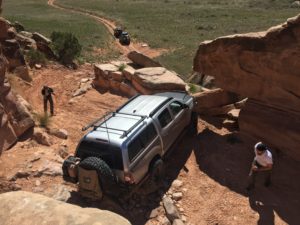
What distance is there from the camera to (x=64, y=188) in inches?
455

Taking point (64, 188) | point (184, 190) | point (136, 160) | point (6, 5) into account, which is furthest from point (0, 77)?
point (6, 5)

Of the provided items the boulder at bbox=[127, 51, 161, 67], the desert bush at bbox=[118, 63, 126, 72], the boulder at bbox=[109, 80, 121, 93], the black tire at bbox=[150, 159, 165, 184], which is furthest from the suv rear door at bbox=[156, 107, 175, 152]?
the boulder at bbox=[127, 51, 161, 67]

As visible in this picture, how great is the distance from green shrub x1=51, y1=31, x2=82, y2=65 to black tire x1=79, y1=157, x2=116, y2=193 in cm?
1613

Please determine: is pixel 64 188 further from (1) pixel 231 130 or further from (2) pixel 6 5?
(2) pixel 6 5

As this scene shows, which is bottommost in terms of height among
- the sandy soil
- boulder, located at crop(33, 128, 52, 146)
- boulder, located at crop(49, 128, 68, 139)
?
the sandy soil

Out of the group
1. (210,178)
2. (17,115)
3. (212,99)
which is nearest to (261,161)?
(210,178)

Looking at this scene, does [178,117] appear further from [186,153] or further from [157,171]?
[157,171]

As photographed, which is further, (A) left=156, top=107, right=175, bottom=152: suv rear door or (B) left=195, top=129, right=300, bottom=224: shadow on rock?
(A) left=156, top=107, right=175, bottom=152: suv rear door

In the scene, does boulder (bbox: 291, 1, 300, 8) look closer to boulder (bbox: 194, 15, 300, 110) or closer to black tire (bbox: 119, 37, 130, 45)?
black tire (bbox: 119, 37, 130, 45)

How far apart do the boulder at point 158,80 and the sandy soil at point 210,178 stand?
2.06 m

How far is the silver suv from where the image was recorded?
10.5m

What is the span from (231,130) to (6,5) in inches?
2786

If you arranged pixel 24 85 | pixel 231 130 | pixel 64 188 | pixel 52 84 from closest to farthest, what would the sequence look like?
pixel 64 188 < pixel 231 130 < pixel 24 85 < pixel 52 84

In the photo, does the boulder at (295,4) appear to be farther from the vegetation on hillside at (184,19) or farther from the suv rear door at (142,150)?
Result: the suv rear door at (142,150)
